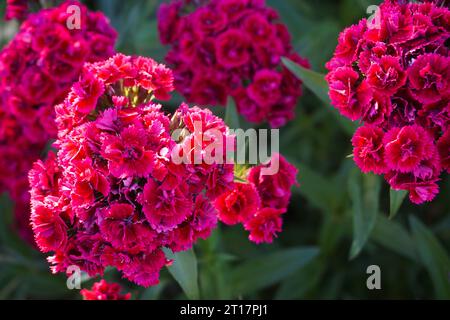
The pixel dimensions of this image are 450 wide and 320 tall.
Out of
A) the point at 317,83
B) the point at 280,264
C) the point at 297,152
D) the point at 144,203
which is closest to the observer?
the point at 144,203

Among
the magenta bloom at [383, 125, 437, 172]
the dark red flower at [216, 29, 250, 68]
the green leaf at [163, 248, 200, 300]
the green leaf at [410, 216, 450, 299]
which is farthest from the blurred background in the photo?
the magenta bloom at [383, 125, 437, 172]

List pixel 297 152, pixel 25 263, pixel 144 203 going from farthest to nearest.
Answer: pixel 297 152
pixel 25 263
pixel 144 203

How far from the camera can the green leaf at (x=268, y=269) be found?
A: 106 inches

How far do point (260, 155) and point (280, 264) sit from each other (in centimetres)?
81

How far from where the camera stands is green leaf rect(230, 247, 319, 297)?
2.69 m

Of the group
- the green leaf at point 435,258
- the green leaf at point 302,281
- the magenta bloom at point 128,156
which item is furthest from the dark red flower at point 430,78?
the green leaf at point 302,281

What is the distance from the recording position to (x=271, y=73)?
2.28 m

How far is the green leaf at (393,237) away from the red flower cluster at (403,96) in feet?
3.29

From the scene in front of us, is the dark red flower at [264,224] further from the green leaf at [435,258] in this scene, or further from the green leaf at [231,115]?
the green leaf at [435,258]

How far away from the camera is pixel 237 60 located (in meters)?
2.27

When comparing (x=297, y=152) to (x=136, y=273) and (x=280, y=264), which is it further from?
(x=136, y=273)
